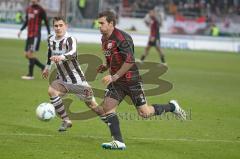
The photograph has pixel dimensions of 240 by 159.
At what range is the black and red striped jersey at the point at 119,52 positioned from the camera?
33.0 feet

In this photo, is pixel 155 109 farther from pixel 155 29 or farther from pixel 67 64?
pixel 155 29

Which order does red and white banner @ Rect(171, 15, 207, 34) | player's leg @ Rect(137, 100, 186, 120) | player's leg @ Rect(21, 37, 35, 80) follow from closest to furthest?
player's leg @ Rect(137, 100, 186, 120)
player's leg @ Rect(21, 37, 35, 80)
red and white banner @ Rect(171, 15, 207, 34)

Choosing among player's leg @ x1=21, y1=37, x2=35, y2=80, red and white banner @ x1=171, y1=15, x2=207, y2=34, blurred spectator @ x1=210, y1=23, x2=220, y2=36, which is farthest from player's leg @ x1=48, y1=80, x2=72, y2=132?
red and white banner @ x1=171, y1=15, x2=207, y2=34

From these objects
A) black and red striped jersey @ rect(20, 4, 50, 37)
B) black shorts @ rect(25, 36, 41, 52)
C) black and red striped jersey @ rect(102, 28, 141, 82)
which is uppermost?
black and red striped jersey @ rect(102, 28, 141, 82)

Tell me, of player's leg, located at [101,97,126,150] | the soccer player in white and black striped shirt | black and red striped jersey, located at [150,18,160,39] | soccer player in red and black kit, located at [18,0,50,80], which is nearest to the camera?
player's leg, located at [101,97,126,150]

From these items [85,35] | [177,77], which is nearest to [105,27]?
[177,77]

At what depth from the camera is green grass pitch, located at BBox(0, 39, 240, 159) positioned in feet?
32.4

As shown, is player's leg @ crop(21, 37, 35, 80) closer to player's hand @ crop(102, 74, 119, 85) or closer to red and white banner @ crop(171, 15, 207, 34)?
player's hand @ crop(102, 74, 119, 85)

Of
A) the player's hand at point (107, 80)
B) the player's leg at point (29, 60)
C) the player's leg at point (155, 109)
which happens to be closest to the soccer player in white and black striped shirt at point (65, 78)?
the player's leg at point (155, 109)

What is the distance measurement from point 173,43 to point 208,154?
33.2 m

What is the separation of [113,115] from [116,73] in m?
0.67

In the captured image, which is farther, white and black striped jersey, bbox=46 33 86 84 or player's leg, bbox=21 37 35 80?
player's leg, bbox=21 37 35 80

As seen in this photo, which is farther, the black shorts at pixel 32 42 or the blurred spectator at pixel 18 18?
the blurred spectator at pixel 18 18

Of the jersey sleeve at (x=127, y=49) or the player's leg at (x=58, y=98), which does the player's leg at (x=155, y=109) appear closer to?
the jersey sleeve at (x=127, y=49)
